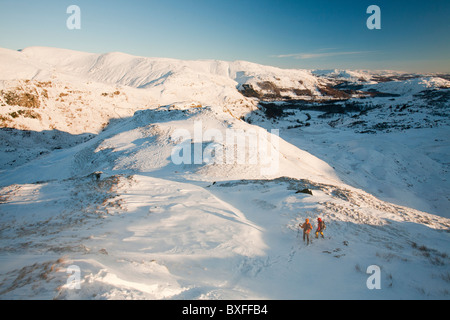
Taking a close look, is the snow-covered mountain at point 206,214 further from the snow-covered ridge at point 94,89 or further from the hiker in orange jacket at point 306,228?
the snow-covered ridge at point 94,89

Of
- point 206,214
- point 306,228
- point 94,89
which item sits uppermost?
point 94,89

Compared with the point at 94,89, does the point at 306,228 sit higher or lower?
lower

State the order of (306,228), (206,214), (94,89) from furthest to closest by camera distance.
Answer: (94,89) → (206,214) → (306,228)

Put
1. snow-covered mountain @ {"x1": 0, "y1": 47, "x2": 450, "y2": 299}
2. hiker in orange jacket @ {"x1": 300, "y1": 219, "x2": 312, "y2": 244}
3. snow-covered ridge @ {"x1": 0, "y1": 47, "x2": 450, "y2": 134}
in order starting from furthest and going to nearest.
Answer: snow-covered ridge @ {"x1": 0, "y1": 47, "x2": 450, "y2": 134}, hiker in orange jacket @ {"x1": 300, "y1": 219, "x2": 312, "y2": 244}, snow-covered mountain @ {"x1": 0, "y1": 47, "x2": 450, "y2": 299}

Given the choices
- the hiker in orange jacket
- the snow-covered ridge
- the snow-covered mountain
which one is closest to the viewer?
the snow-covered mountain

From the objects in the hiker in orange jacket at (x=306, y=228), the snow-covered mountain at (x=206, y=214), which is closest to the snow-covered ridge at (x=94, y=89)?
the snow-covered mountain at (x=206, y=214)

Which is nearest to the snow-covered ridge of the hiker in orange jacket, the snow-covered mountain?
the snow-covered mountain

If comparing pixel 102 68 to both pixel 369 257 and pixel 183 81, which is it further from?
pixel 369 257

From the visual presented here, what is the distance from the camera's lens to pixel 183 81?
60312 mm

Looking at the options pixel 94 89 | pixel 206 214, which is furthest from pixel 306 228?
pixel 94 89

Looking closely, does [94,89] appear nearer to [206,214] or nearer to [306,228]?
[206,214]

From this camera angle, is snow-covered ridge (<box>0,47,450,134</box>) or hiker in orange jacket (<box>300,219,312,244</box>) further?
snow-covered ridge (<box>0,47,450,134</box>)

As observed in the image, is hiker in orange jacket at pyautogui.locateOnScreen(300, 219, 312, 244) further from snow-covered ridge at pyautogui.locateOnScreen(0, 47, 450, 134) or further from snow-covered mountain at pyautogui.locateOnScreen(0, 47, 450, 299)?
snow-covered ridge at pyautogui.locateOnScreen(0, 47, 450, 134)

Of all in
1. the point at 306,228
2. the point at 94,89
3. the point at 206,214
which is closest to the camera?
the point at 306,228
